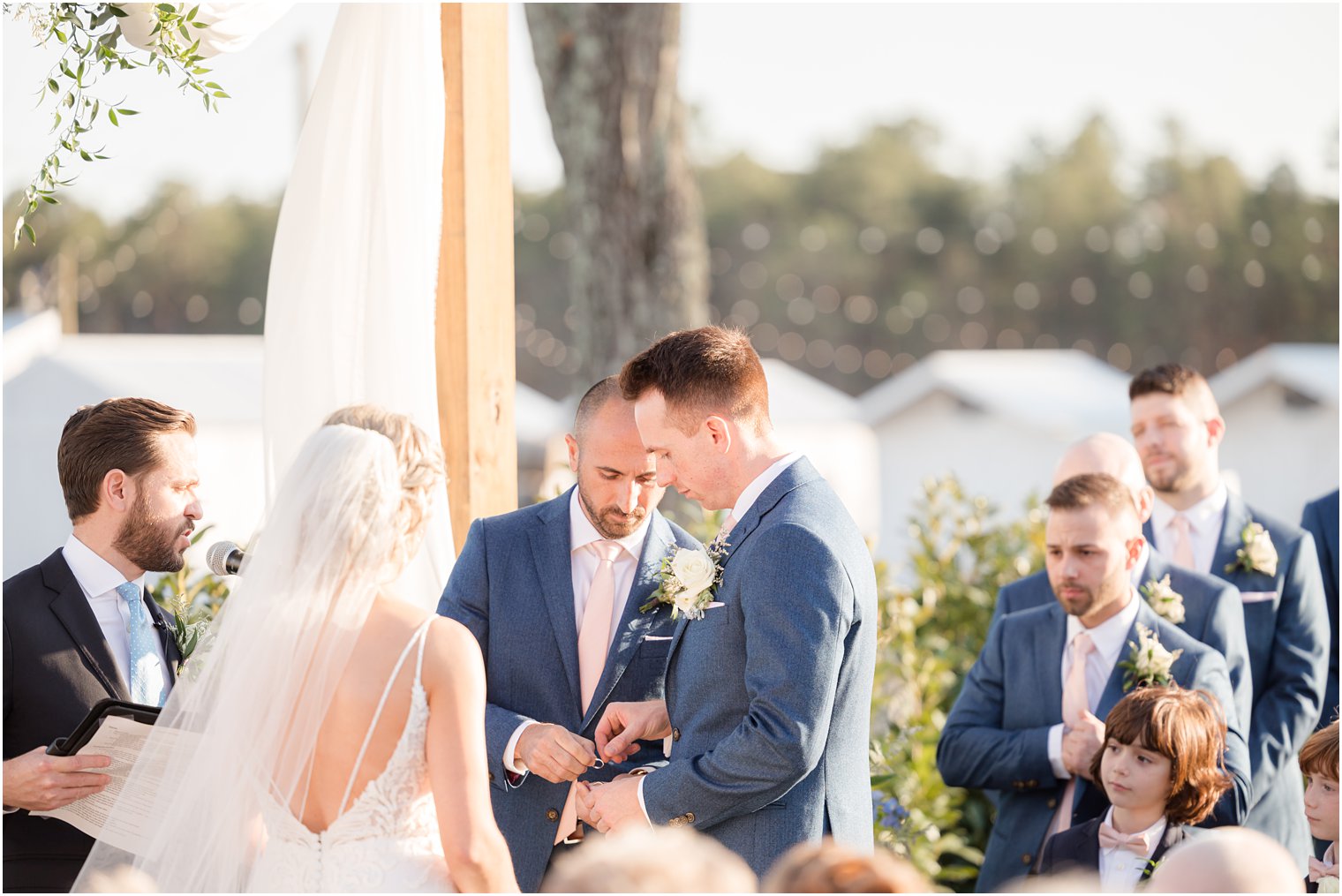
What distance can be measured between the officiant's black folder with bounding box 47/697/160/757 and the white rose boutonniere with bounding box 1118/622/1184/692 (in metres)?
2.73

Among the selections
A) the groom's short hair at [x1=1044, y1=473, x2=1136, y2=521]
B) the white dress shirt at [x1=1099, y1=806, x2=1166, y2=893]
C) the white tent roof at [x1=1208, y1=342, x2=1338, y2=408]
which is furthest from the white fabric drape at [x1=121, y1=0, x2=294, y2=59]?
the white tent roof at [x1=1208, y1=342, x2=1338, y2=408]

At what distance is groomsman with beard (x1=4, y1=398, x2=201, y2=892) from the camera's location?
10.8 feet

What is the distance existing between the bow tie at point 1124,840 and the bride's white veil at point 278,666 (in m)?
2.18

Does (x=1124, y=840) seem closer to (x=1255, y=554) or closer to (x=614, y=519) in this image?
(x=1255, y=554)

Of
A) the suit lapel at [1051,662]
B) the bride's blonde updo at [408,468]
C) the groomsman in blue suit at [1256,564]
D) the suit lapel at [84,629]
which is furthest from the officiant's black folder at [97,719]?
the groomsman in blue suit at [1256,564]

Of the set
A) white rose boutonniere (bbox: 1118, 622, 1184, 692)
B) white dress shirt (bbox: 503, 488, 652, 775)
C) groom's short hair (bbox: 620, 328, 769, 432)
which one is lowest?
white rose boutonniere (bbox: 1118, 622, 1184, 692)

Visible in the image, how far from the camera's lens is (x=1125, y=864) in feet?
12.5

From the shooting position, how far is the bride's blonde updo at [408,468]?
2.99 metres

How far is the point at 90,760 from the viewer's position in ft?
10.5

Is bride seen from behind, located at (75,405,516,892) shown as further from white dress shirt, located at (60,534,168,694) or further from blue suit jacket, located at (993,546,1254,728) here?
blue suit jacket, located at (993,546,1254,728)

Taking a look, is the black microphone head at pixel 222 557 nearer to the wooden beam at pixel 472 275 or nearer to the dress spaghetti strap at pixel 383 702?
the dress spaghetti strap at pixel 383 702

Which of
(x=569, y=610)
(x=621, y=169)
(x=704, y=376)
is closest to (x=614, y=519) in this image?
(x=569, y=610)

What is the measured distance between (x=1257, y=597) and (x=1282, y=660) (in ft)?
0.74

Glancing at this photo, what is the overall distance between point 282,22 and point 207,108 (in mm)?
706
